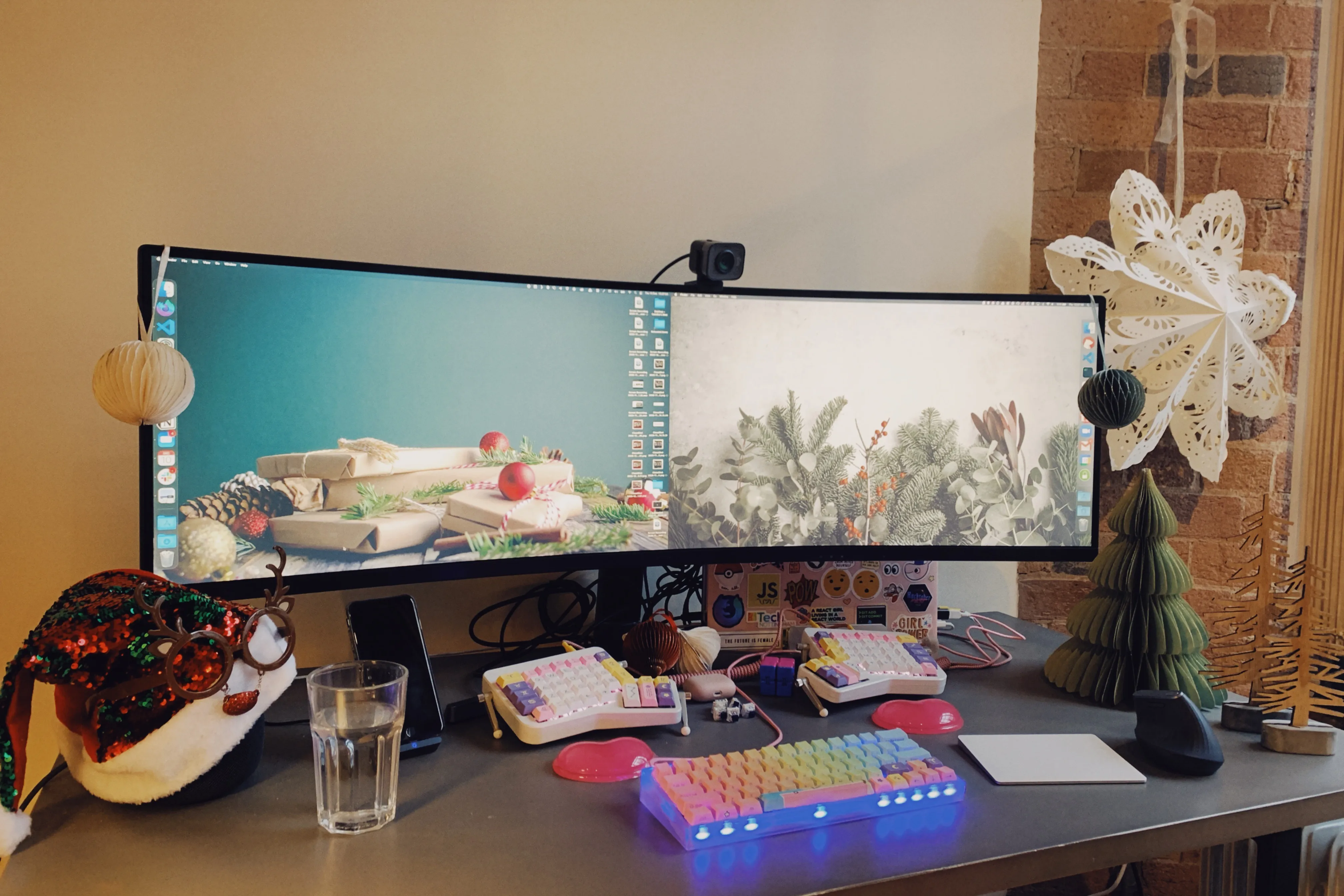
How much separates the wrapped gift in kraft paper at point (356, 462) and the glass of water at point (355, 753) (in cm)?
25

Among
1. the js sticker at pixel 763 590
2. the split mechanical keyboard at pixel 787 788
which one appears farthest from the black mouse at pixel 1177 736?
the js sticker at pixel 763 590

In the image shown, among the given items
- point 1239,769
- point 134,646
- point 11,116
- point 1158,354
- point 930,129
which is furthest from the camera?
point 930,129

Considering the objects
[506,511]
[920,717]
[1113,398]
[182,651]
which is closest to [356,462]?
[506,511]

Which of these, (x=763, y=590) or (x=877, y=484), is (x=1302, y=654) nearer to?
(x=877, y=484)

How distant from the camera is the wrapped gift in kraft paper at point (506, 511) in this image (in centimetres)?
106

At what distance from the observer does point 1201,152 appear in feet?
4.94

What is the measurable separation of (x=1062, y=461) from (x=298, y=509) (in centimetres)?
97

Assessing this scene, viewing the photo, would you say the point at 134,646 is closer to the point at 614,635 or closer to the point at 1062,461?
the point at 614,635

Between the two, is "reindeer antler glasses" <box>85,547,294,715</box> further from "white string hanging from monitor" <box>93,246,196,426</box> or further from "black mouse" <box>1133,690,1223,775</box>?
"black mouse" <box>1133,690,1223,775</box>

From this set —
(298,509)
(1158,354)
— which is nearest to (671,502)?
(298,509)

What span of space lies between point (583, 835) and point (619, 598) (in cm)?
52

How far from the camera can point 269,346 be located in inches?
37.0

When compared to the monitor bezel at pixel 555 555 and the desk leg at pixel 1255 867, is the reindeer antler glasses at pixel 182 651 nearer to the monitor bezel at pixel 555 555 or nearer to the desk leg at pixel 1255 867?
the monitor bezel at pixel 555 555

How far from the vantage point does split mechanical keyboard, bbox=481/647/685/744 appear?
36.5 inches
